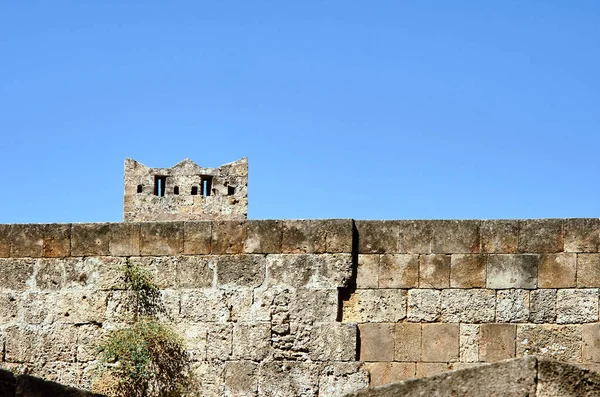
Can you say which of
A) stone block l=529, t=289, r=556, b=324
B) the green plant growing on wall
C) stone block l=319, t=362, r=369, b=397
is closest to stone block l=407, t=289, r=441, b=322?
stone block l=319, t=362, r=369, b=397

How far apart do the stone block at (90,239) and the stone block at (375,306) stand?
213cm

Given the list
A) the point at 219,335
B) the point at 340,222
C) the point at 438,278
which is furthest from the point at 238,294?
the point at 438,278

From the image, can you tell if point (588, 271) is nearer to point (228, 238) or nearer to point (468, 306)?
point (468, 306)

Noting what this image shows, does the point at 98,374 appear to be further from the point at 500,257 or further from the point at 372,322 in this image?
the point at 500,257

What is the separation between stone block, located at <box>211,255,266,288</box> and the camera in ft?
29.0

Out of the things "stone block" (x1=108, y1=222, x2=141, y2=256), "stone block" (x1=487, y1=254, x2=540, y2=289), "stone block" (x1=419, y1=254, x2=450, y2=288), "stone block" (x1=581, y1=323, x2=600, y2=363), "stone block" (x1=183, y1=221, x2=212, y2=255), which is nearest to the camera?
"stone block" (x1=581, y1=323, x2=600, y2=363)

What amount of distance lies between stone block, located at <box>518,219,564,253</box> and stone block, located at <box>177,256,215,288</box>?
8.32 ft

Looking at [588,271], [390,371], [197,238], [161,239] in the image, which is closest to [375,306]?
[390,371]

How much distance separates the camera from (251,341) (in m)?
8.73

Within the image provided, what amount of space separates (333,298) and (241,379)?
3.25ft

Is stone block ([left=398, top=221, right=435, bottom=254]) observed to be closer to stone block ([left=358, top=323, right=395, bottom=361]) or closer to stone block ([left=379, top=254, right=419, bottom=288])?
stone block ([left=379, top=254, right=419, bottom=288])

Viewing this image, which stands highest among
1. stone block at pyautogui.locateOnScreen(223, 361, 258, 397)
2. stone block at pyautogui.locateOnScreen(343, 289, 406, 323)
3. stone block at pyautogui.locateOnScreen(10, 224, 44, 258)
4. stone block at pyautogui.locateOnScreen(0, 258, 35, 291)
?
stone block at pyautogui.locateOnScreen(10, 224, 44, 258)

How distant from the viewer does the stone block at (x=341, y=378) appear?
8.52 metres

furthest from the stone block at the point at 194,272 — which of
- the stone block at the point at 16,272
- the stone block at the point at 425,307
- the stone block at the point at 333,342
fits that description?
the stone block at the point at 425,307
